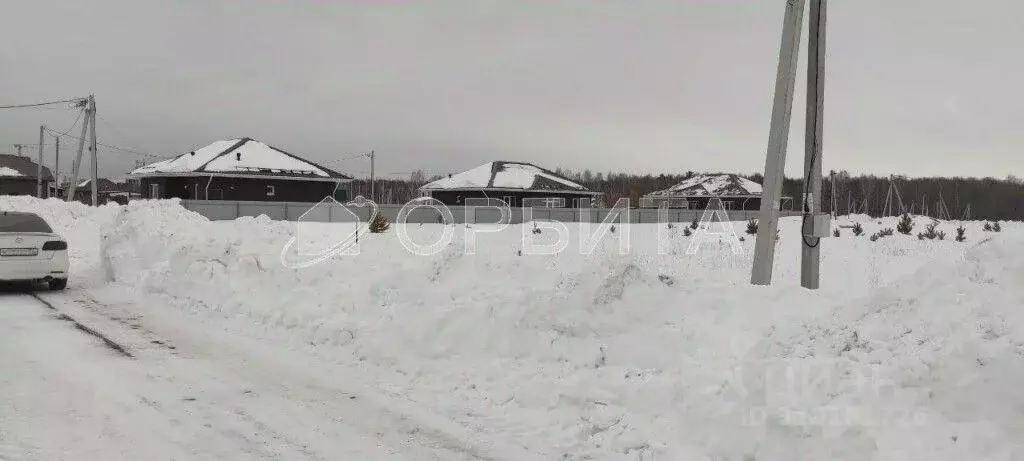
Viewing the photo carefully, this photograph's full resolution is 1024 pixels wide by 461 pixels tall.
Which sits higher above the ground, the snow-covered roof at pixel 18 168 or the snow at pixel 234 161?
the snow-covered roof at pixel 18 168

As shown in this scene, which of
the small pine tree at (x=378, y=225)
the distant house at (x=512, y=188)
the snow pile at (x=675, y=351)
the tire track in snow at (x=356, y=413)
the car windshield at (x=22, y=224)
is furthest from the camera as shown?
the distant house at (x=512, y=188)

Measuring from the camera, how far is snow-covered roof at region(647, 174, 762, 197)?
59.5m

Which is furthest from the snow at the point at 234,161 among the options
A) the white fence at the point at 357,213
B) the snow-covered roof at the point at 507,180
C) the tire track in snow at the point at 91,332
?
the tire track in snow at the point at 91,332

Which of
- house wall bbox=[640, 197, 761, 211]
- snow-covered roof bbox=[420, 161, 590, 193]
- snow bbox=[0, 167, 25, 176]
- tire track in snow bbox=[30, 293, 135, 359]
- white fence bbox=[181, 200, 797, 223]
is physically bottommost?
tire track in snow bbox=[30, 293, 135, 359]

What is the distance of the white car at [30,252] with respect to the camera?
11.2 m

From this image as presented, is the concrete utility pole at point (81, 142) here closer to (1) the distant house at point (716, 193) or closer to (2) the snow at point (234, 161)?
(2) the snow at point (234, 161)

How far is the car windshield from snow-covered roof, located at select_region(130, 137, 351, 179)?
28.7 meters

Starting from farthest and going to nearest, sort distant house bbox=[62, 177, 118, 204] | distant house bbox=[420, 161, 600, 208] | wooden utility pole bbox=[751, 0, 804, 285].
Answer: distant house bbox=[62, 177, 118, 204]
distant house bbox=[420, 161, 600, 208]
wooden utility pole bbox=[751, 0, 804, 285]

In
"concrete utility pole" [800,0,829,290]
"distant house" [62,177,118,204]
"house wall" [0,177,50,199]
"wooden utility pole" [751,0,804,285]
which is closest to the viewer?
"concrete utility pole" [800,0,829,290]

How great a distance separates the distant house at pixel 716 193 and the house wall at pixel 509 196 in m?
15.3

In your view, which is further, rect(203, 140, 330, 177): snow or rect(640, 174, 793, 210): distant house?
rect(640, 174, 793, 210): distant house

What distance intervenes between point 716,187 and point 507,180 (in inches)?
949

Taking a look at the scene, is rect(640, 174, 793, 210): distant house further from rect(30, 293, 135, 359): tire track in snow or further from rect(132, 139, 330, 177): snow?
rect(30, 293, 135, 359): tire track in snow

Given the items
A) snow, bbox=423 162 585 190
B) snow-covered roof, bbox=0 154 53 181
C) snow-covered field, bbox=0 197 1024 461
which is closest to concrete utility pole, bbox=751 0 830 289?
snow-covered field, bbox=0 197 1024 461
